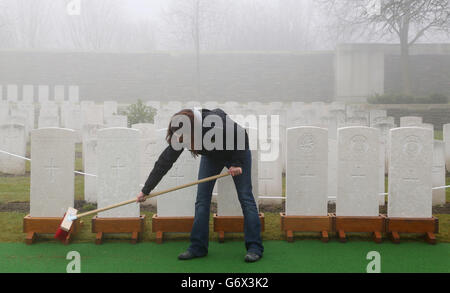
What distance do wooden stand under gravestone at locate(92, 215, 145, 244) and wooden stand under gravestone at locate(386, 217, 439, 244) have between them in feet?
8.31

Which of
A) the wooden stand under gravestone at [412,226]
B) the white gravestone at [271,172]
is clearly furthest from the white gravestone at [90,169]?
the wooden stand under gravestone at [412,226]

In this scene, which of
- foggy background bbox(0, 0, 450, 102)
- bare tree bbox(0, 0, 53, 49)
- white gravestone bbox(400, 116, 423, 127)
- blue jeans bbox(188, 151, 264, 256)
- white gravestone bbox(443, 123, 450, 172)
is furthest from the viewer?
bare tree bbox(0, 0, 53, 49)

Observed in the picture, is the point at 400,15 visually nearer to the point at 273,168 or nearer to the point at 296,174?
the point at 273,168

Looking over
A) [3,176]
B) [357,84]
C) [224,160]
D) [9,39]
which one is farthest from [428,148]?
[9,39]

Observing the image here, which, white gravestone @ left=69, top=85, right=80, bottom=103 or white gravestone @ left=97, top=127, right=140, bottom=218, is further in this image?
white gravestone @ left=69, top=85, right=80, bottom=103

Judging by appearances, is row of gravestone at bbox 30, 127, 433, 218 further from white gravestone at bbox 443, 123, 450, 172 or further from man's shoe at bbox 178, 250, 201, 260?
white gravestone at bbox 443, 123, 450, 172

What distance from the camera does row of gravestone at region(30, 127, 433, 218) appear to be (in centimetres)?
476

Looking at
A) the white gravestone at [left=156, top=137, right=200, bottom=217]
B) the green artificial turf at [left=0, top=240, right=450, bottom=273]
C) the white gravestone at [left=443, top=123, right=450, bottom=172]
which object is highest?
the white gravestone at [left=443, top=123, right=450, bottom=172]

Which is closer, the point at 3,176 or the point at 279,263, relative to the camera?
the point at 279,263

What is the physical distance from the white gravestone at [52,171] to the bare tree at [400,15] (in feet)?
31.2

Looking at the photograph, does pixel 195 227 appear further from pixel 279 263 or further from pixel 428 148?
pixel 428 148

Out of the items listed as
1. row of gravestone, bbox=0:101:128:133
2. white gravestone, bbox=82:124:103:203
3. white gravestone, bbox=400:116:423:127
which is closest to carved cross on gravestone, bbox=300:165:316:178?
white gravestone, bbox=82:124:103:203

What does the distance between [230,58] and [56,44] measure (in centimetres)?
2219

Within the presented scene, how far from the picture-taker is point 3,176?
8219 mm
